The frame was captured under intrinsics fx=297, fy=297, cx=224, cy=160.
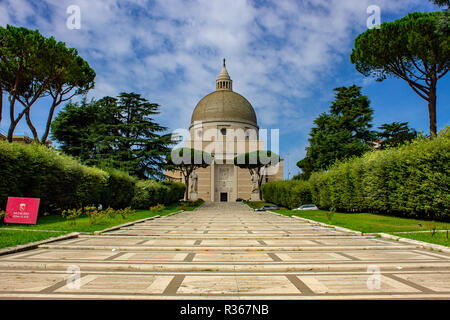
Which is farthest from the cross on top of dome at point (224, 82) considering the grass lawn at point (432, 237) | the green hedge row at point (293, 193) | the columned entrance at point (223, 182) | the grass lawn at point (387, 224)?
the grass lawn at point (432, 237)

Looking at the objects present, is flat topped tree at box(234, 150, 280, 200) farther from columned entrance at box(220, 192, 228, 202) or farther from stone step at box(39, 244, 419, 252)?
stone step at box(39, 244, 419, 252)

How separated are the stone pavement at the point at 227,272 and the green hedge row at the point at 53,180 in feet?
19.1

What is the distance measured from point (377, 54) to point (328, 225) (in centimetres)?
1611

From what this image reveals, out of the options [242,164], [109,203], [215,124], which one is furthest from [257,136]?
[109,203]

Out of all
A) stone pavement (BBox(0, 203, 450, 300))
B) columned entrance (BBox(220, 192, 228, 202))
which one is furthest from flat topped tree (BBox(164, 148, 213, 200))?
stone pavement (BBox(0, 203, 450, 300))

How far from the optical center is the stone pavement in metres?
3.27

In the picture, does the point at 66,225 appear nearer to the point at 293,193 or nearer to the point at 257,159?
the point at 293,193

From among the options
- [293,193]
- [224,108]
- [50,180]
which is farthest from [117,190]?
[224,108]

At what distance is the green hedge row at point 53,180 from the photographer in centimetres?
1070

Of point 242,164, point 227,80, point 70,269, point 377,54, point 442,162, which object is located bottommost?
point 70,269

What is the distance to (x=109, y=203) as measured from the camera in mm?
19234

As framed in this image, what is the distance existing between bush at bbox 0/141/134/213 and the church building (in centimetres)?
3441

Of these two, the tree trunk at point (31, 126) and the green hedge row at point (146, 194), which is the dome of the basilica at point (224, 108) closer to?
the green hedge row at point (146, 194)
